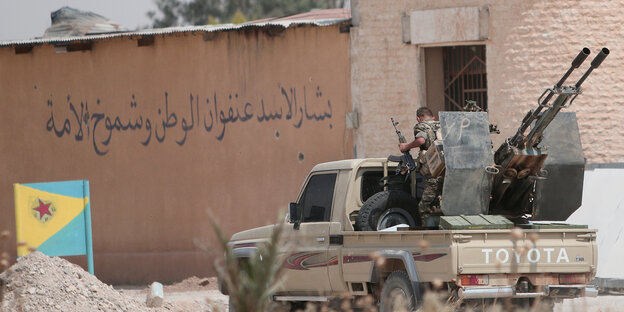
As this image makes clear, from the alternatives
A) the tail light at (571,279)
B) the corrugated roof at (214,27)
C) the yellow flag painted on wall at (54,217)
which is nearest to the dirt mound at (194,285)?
the yellow flag painted on wall at (54,217)

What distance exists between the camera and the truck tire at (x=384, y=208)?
30.0 ft

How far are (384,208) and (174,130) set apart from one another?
833 centimetres

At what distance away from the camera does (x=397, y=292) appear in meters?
8.72

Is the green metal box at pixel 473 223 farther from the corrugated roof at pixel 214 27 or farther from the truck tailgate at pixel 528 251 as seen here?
the corrugated roof at pixel 214 27

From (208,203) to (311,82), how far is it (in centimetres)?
268

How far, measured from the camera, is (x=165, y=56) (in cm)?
1695

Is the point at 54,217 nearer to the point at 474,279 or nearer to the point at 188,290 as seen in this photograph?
the point at 188,290

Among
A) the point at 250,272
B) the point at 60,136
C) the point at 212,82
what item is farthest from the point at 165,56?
the point at 250,272

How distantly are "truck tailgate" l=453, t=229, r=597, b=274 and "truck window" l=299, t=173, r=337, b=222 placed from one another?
1.90 meters

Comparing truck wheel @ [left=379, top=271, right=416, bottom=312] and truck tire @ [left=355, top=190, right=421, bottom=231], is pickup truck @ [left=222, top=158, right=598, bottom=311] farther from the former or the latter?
truck tire @ [left=355, top=190, right=421, bottom=231]

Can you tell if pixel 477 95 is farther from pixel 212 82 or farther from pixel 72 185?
pixel 72 185

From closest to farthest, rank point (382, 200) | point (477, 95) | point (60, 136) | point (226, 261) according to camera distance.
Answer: point (226, 261) < point (382, 200) < point (477, 95) < point (60, 136)

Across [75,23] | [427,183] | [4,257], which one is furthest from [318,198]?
[75,23]

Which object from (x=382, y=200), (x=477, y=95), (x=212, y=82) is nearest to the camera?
(x=382, y=200)
